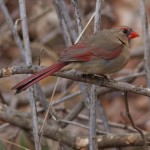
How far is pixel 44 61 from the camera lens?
6430 millimetres

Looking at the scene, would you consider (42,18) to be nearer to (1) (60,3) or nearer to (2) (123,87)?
(1) (60,3)

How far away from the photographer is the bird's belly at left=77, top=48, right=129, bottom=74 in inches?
127

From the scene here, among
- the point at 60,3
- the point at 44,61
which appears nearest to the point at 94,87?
the point at 60,3

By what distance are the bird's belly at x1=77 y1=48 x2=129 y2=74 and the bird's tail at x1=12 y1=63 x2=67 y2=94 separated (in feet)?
0.79

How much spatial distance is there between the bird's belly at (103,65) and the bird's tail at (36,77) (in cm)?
24

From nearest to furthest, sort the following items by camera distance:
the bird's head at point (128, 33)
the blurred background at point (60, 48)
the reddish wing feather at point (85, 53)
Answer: the reddish wing feather at point (85, 53)
the bird's head at point (128, 33)
the blurred background at point (60, 48)

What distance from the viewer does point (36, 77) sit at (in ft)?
9.29

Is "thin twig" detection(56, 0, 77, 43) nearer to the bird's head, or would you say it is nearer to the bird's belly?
the bird's head

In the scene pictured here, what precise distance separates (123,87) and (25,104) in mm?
2591

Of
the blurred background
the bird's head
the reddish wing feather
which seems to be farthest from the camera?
the blurred background

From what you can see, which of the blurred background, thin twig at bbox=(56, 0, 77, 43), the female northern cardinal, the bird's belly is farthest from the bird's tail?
the blurred background

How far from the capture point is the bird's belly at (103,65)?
322cm

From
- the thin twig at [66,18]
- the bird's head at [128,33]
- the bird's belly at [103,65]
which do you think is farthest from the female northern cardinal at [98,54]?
the thin twig at [66,18]

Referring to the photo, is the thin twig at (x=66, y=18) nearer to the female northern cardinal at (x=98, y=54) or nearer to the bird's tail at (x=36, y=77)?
the female northern cardinal at (x=98, y=54)
